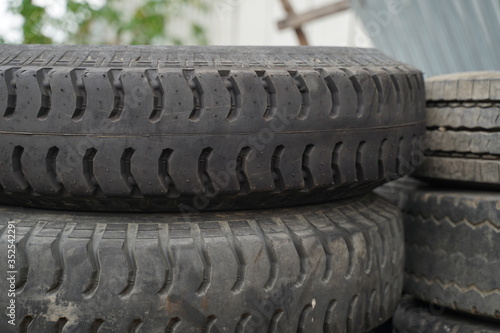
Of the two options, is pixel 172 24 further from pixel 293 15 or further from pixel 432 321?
pixel 432 321

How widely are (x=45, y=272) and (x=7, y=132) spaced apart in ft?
0.99

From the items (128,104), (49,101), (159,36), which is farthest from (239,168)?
(159,36)

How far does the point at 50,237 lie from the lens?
1.28m

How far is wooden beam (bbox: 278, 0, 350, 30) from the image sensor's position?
16.1 ft

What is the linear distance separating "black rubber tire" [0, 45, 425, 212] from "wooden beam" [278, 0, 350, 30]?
12.1 ft

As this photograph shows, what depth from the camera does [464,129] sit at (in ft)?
5.74

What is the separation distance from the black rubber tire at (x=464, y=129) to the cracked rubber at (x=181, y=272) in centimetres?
53

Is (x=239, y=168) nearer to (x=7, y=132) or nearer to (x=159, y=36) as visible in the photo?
(x=7, y=132)

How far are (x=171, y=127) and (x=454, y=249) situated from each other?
932 millimetres

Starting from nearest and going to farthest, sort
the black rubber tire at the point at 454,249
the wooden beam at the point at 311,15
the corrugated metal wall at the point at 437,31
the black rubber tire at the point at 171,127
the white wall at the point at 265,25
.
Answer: the black rubber tire at the point at 171,127 < the black rubber tire at the point at 454,249 < the corrugated metal wall at the point at 437,31 < the wooden beam at the point at 311,15 < the white wall at the point at 265,25

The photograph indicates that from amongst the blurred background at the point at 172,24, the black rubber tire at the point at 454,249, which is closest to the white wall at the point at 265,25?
the blurred background at the point at 172,24

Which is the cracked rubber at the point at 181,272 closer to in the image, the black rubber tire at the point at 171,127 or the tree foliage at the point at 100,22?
the black rubber tire at the point at 171,127

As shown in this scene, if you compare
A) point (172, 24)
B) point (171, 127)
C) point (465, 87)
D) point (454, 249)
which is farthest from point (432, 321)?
point (172, 24)

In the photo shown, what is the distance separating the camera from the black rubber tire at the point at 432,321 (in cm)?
170
